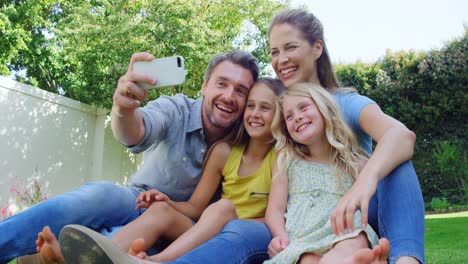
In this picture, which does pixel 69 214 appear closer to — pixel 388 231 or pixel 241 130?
pixel 241 130

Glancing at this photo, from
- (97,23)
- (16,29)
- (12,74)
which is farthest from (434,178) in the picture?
(12,74)

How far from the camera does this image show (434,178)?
10.1 meters

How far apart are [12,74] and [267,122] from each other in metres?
13.4

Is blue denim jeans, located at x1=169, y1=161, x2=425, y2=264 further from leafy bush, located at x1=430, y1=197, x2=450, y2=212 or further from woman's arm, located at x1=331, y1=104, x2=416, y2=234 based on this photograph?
leafy bush, located at x1=430, y1=197, x2=450, y2=212

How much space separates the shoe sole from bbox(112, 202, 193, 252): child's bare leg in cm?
47

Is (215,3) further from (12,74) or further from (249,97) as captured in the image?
(249,97)

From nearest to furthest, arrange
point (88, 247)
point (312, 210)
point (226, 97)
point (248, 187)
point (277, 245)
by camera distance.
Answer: point (88, 247)
point (277, 245)
point (312, 210)
point (248, 187)
point (226, 97)

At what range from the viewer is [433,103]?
1015 cm

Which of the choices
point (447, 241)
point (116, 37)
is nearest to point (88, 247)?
point (447, 241)

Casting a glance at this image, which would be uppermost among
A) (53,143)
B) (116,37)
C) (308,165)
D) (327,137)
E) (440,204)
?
(116,37)

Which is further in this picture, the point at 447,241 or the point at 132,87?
the point at 447,241

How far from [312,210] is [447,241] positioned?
3522mm

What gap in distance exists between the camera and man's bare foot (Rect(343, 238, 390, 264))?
1.44m

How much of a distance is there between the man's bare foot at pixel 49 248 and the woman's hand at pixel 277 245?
0.82m
